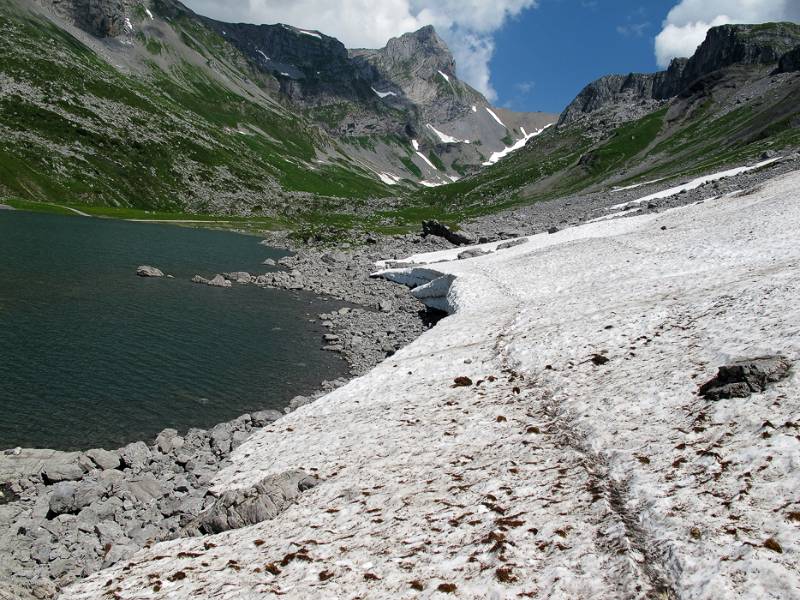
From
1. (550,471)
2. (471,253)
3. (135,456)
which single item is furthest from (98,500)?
(471,253)

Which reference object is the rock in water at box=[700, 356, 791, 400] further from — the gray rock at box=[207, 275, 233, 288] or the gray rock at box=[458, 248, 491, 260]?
the gray rock at box=[207, 275, 233, 288]

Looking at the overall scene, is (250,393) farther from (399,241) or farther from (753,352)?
(399,241)

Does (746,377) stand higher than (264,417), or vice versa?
(264,417)

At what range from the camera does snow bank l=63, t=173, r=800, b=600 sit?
1019 cm

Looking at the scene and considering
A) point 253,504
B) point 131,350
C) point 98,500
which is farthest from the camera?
point 131,350

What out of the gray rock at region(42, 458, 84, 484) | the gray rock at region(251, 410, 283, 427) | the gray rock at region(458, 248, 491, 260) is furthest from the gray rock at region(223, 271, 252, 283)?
the gray rock at region(42, 458, 84, 484)

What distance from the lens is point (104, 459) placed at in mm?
23016

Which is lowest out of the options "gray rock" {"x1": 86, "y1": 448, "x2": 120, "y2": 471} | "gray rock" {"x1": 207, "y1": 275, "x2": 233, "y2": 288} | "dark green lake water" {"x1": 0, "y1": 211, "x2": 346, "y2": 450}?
"gray rock" {"x1": 86, "y1": 448, "x2": 120, "y2": 471}

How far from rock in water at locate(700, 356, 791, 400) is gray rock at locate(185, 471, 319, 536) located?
12.8 meters

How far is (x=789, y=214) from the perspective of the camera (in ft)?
124

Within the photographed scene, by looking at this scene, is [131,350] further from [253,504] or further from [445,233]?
[445,233]

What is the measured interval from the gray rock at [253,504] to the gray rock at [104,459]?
866 centimetres

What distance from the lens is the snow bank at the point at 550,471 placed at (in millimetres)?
10188

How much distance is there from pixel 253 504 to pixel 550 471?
926cm
